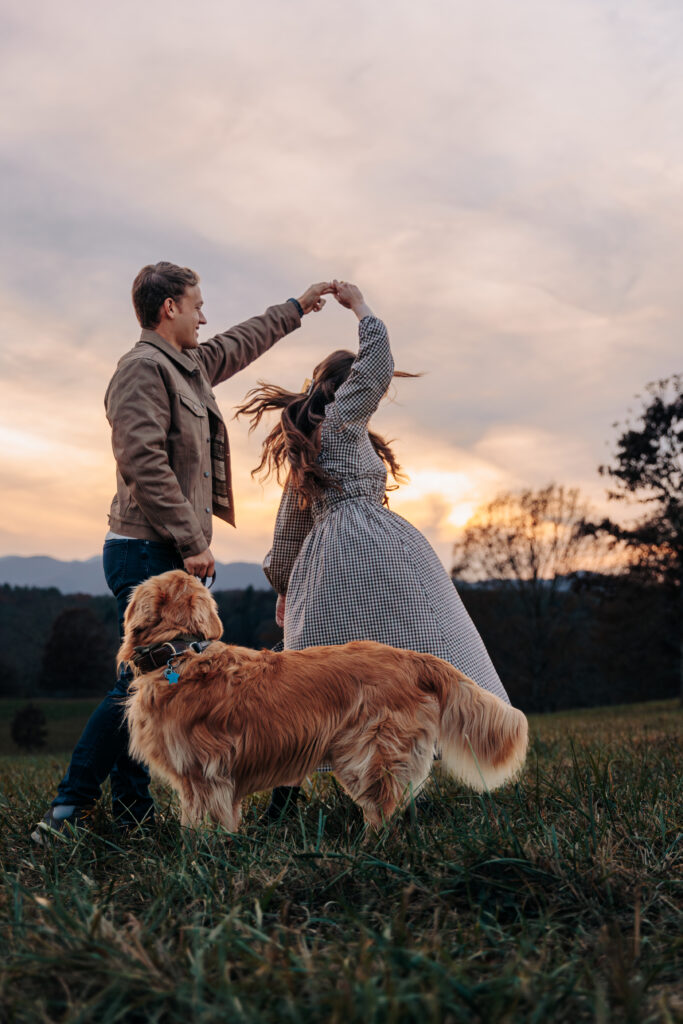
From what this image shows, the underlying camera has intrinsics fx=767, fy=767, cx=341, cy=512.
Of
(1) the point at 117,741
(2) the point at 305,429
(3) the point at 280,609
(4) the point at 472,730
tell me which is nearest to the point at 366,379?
(2) the point at 305,429

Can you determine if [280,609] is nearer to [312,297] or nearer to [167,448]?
[167,448]

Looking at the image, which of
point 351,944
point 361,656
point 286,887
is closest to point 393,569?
point 361,656

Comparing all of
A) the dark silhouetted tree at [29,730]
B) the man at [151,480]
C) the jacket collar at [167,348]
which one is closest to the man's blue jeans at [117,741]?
the man at [151,480]

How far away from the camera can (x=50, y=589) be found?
60062 mm

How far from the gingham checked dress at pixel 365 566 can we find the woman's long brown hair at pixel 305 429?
0.29 feet

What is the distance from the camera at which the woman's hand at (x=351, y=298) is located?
15.6 ft

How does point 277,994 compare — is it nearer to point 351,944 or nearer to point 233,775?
point 351,944

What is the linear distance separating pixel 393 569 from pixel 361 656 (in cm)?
86

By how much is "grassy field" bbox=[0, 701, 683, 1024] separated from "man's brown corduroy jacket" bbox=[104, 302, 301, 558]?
1.56 meters

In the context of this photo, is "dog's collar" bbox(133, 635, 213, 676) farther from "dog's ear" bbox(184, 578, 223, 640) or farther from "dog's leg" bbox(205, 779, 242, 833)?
"dog's leg" bbox(205, 779, 242, 833)

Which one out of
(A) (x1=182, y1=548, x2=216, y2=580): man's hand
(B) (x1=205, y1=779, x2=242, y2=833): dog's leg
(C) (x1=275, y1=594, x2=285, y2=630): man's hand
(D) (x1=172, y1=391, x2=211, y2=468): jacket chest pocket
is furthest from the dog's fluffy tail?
(D) (x1=172, y1=391, x2=211, y2=468): jacket chest pocket

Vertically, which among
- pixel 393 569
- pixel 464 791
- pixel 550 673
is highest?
pixel 393 569

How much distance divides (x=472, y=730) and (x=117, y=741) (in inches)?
73.4

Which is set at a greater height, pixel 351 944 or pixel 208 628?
pixel 208 628
